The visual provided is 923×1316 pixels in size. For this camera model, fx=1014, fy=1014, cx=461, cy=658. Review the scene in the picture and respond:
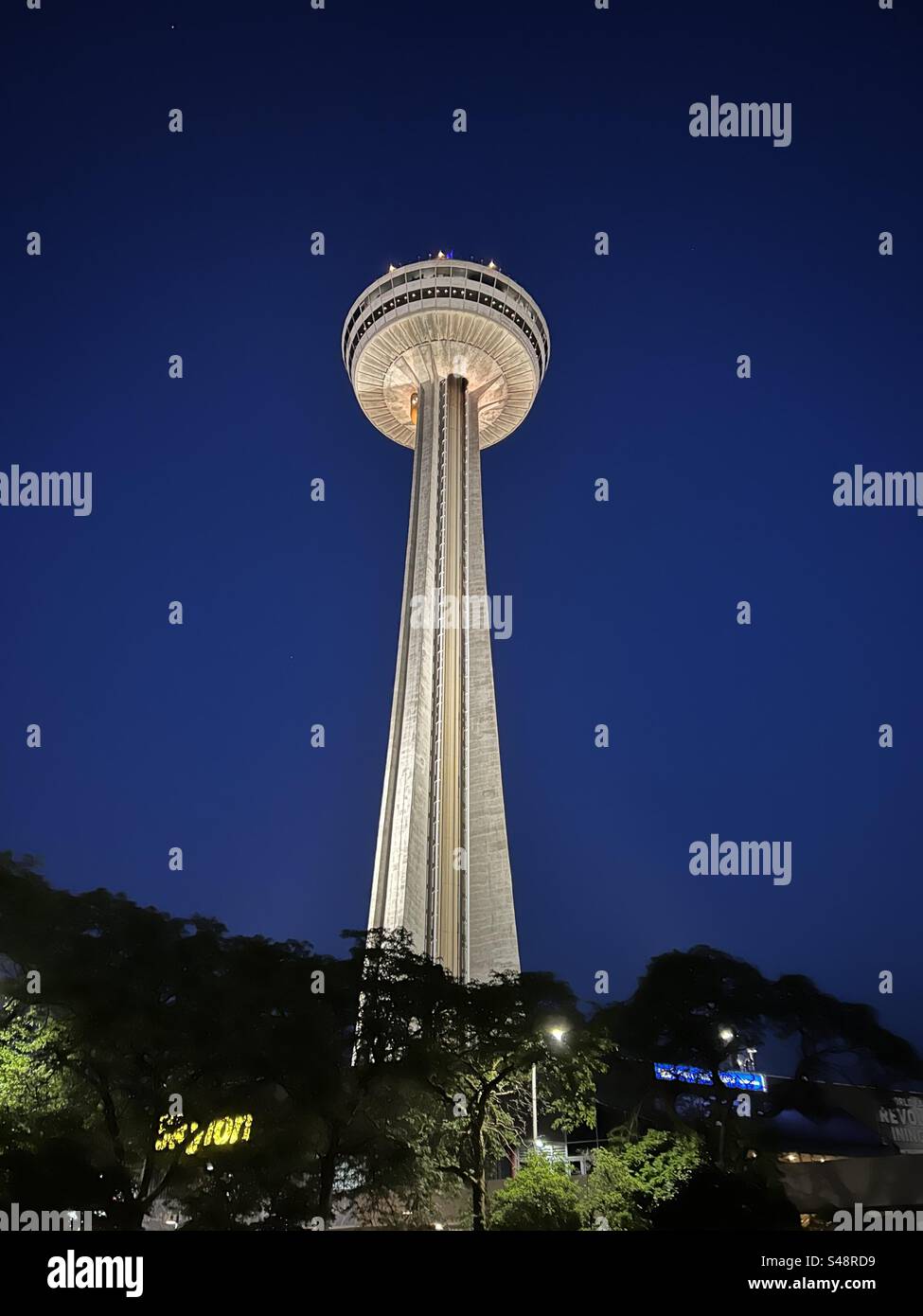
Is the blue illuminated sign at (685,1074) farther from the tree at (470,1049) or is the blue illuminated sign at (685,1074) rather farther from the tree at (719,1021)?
the tree at (470,1049)

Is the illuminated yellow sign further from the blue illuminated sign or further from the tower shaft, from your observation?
the tower shaft

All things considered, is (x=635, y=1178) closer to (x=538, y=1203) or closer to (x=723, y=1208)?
(x=538, y=1203)

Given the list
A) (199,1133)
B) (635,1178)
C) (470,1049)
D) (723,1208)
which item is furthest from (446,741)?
Answer: (723,1208)

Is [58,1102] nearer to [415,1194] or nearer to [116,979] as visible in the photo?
[116,979]

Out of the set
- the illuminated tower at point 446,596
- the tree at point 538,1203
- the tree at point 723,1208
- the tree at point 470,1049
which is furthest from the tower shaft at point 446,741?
the tree at point 723,1208
